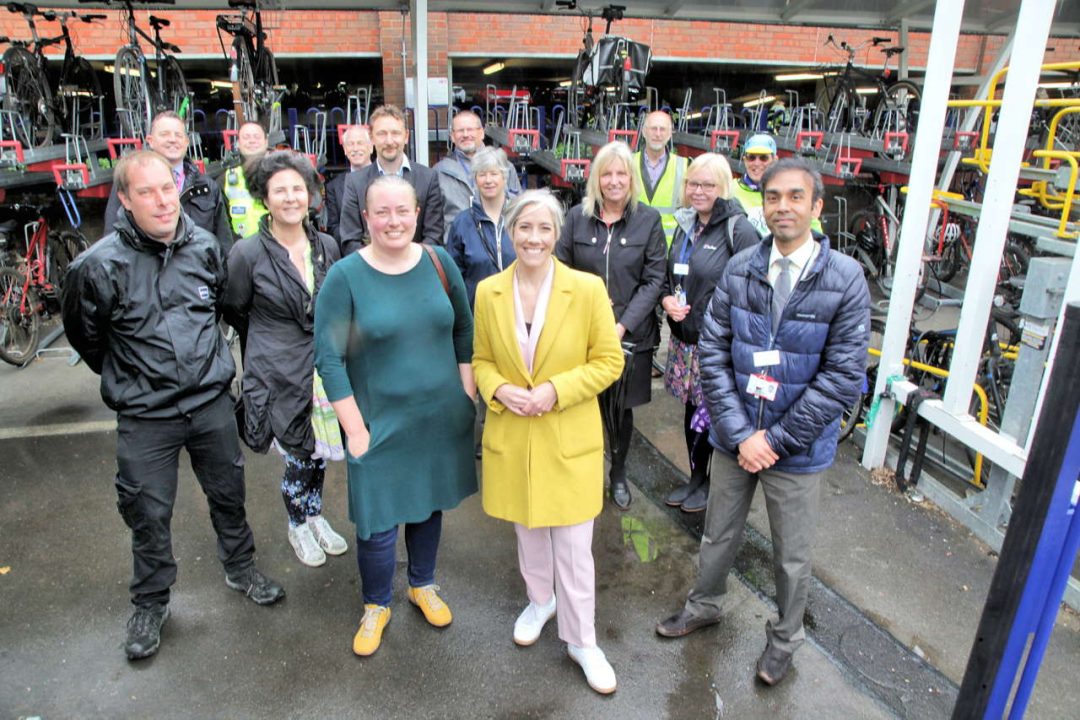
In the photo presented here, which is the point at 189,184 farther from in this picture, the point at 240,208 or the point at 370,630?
the point at 370,630

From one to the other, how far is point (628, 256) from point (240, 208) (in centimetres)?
236

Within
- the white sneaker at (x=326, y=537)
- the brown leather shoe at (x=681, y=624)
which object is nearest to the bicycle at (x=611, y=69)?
the white sneaker at (x=326, y=537)

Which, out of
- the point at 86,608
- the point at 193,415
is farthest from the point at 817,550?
the point at 86,608

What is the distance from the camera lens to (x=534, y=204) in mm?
Answer: 2336

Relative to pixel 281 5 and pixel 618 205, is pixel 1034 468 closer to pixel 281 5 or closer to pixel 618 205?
pixel 618 205

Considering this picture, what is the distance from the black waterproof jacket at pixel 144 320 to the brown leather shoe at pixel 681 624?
1.97 m

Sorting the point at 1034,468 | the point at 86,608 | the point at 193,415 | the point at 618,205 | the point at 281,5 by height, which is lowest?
the point at 86,608

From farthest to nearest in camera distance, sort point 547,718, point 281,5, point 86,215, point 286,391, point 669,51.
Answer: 1. point 669,51
2. point 86,215
3. point 281,5
4. point 286,391
5. point 547,718

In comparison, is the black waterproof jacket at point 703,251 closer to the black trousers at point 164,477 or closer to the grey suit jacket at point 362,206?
the grey suit jacket at point 362,206

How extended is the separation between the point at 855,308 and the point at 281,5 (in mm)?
6993

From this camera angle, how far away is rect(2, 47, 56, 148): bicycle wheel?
638 centimetres

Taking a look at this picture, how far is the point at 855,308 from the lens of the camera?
229cm

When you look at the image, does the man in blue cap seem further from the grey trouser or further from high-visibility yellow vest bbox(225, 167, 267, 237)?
high-visibility yellow vest bbox(225, 167, 267, 237)

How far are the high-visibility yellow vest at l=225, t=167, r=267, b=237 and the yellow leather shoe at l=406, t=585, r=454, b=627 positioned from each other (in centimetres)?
234
